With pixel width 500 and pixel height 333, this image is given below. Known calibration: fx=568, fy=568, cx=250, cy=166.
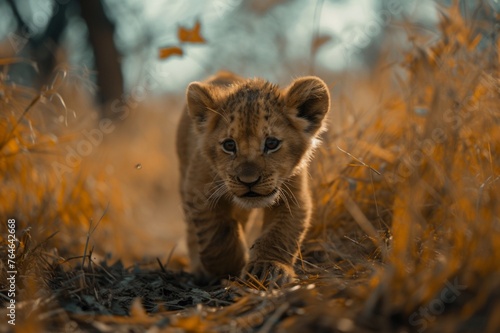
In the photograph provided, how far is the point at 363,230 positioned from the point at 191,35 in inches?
86.7

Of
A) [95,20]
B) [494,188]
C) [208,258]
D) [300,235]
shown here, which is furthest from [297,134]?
[95,20]

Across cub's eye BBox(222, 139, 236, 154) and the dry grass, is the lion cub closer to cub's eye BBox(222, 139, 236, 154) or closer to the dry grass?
cub's eye BBox(222, 139, 236, 154)

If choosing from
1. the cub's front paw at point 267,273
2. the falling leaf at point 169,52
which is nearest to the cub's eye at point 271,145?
the cub's front paw at point 267,273

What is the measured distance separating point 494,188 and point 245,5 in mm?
7306

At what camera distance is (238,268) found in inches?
172

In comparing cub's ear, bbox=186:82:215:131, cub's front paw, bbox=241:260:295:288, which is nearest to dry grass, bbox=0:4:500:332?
cub's front paw, bbox=241:260:295:288

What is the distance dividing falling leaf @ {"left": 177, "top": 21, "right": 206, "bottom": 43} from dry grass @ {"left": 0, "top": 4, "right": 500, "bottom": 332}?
4.46ft

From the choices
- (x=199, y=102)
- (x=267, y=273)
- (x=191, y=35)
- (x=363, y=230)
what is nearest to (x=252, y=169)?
(x=267, y=273)

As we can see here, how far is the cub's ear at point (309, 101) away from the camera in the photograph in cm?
404

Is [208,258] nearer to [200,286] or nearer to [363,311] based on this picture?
[200,286]

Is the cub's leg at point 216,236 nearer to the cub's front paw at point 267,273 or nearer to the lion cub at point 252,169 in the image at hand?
the lion cub at point 252,169

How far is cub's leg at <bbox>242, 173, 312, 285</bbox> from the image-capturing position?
3635 mm

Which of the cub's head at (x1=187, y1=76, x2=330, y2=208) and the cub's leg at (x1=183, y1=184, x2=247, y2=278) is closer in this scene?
the cub's head at (x1=187, y1=76, x2=330, y2=208)

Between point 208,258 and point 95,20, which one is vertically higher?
point 95,20
